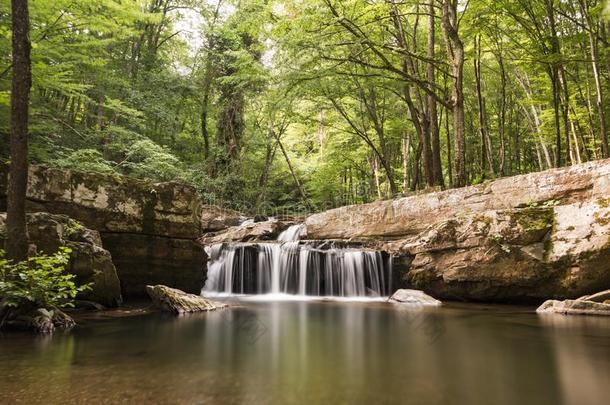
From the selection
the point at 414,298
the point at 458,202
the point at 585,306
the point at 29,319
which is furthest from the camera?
the point at 458,202

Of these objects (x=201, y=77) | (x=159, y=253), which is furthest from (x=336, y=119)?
(x=159, y=253)

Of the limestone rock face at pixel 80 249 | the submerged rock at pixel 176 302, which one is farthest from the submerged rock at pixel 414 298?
the limestone rock face at pixel 80 249

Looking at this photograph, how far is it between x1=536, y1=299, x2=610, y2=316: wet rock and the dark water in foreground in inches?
15.8

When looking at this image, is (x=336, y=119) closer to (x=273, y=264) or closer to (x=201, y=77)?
(x=201, y=77)

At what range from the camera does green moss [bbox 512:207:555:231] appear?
8117 millimetres

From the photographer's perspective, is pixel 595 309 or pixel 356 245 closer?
pixel 595 309

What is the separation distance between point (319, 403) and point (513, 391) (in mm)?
1527

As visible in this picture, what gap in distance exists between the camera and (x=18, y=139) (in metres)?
A: 5.17

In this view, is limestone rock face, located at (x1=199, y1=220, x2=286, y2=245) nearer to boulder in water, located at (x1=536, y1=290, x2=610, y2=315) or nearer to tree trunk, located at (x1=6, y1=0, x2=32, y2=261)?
tree trunk, located at (x1=6, y1=0, x2=32, y2=261)

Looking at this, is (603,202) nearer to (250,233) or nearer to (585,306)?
(585,306)

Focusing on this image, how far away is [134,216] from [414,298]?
21.8 ft

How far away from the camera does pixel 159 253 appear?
916 cm

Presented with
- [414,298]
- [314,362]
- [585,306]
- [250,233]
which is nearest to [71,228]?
[314,362]

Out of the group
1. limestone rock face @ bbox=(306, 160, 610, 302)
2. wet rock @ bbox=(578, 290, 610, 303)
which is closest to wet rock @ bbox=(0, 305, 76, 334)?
limestone rock face @ bbox=(306, 160, 610, 302)
